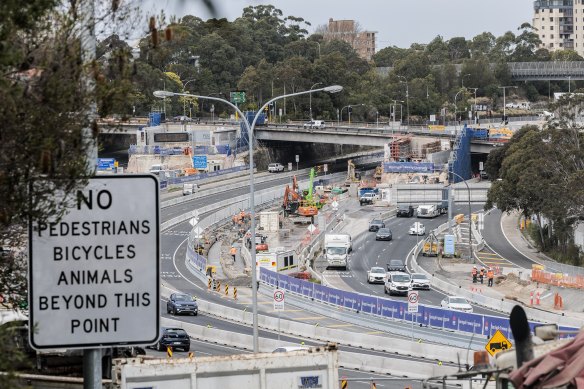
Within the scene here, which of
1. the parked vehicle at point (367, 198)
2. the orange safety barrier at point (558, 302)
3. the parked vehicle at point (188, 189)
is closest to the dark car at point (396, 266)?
the orange safety barrier at point (558, 302)

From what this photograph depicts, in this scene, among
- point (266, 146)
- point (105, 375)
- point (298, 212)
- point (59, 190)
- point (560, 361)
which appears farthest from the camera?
point (266, 146)

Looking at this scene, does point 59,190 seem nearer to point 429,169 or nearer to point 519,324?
point 519,324

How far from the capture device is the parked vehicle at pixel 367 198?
114869 mm

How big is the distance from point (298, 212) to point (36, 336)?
9763cm

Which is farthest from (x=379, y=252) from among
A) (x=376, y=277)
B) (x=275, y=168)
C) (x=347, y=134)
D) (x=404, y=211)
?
(x=275, y=168)

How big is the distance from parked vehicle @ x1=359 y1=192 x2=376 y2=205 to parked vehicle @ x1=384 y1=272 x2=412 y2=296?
46378mm

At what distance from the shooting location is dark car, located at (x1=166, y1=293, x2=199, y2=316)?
60000 mm

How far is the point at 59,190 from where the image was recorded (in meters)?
10.4

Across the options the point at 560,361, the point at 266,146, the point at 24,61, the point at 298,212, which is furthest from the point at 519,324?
the point at 266,146

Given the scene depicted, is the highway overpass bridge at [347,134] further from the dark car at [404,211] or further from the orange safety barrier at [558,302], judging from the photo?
the orange safety barrier at [558,302]

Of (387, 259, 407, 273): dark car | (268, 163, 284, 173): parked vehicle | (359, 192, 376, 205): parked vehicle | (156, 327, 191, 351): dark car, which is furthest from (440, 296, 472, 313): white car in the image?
(268, 163, 284, 173): parked vehicle

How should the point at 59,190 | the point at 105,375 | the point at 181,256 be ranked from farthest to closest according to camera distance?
the point at 181,256 < the point at 105,375 < the point at 59,190

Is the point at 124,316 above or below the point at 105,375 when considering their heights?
above

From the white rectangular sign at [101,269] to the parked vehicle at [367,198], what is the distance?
105 metres
